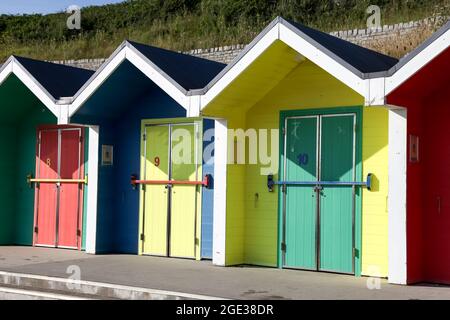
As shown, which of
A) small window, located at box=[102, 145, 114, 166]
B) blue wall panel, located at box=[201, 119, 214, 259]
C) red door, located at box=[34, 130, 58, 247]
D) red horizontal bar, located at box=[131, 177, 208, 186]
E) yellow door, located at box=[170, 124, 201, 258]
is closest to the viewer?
blue wall panel, located at box=[201, 119, 214, 259]

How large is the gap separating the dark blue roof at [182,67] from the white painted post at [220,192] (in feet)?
2.83

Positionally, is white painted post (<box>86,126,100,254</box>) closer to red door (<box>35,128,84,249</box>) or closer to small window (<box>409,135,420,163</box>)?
red door (<box>35,128,84,249</box>)

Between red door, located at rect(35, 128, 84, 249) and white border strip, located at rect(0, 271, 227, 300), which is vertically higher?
red door, located at rect(35, 128, 84, 249)

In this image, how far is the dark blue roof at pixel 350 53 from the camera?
358 inches

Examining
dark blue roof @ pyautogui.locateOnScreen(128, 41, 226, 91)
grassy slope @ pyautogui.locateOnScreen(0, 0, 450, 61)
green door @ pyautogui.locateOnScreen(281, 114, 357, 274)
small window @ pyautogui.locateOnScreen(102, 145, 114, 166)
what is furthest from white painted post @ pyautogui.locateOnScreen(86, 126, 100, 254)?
grassy slope @ pyautogui.locateOnScreen(0, 0, 450, 61)

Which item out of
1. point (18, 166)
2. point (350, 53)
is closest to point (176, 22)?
point (18, 166)

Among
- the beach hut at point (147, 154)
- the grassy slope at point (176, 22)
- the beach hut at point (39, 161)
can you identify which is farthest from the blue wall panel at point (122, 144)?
the grassy slope at point (176, 22)

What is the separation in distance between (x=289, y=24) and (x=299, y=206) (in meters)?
2.81

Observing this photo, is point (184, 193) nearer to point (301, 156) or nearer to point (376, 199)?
point (301, 156)

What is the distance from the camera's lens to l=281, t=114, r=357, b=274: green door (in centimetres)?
984

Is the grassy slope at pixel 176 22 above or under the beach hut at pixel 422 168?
above

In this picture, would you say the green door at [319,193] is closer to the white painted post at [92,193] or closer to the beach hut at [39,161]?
the white painted post at [92,193]

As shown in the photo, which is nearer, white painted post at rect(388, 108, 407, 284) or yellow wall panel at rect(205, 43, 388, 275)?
white painted post at rect(388, 108, 407, 284)

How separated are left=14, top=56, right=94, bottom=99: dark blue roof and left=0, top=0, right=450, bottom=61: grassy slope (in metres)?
11.3
